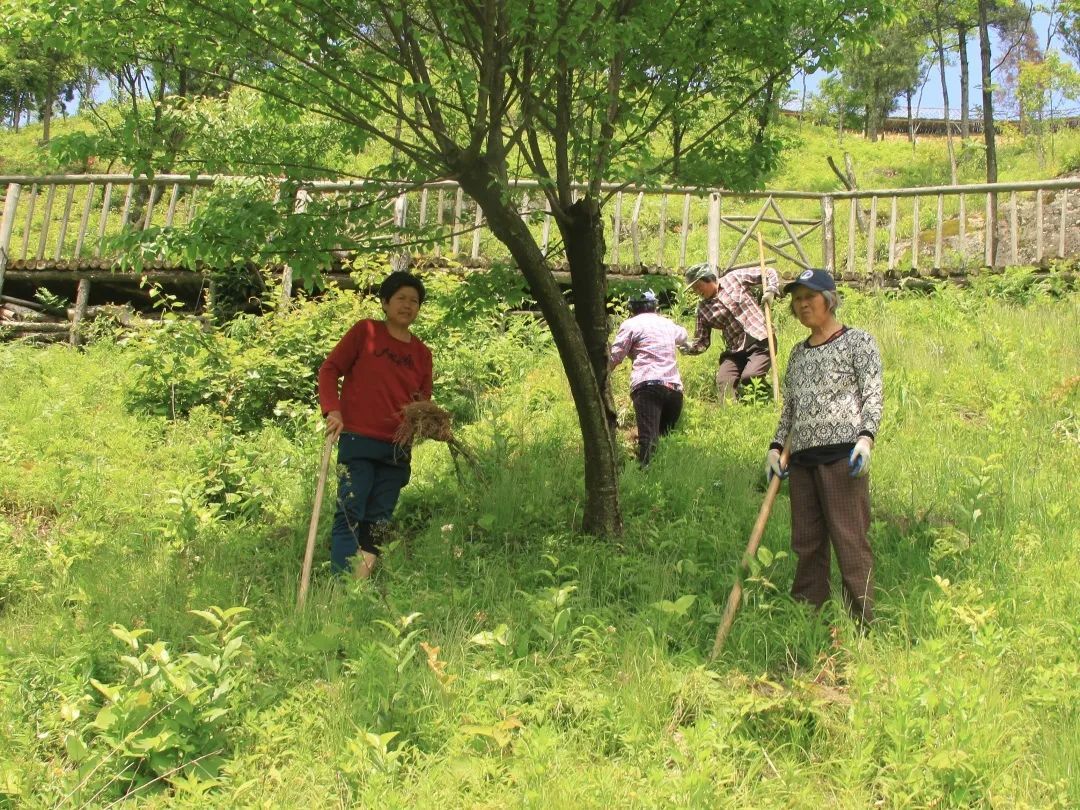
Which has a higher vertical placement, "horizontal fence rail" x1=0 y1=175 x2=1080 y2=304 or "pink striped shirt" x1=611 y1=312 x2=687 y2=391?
"horizontal fence rail" x1=0 y1=175 x2=1080 y2=304

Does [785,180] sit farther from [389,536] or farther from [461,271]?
[389,536]

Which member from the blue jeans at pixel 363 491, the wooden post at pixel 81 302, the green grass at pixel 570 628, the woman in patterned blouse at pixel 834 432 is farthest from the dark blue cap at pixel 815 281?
the wooden post at pixel 81 302

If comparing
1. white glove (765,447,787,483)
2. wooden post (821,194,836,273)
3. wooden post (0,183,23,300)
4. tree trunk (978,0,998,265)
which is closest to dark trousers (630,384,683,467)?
white glove (765,447,787,483)

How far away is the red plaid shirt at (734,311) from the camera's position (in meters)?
7.59

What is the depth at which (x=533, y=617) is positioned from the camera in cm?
424

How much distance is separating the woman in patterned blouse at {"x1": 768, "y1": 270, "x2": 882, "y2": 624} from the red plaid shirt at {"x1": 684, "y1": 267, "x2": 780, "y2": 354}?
342 centimetres

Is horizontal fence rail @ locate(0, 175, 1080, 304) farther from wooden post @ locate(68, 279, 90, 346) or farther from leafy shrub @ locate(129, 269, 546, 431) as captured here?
leafy shrub @ locate(129, 269, 546, 431)

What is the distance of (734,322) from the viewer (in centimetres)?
Result: 775

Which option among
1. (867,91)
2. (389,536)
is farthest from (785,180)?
(389,536)

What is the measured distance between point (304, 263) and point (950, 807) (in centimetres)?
381

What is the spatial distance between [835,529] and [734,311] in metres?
4.00

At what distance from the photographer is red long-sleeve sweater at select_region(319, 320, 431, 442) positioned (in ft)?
15.9

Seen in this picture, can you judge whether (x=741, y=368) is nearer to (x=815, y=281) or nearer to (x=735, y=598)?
(x=815, y=281)

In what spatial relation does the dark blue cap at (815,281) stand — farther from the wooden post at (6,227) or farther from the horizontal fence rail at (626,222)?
the wooden post at (6,227)
